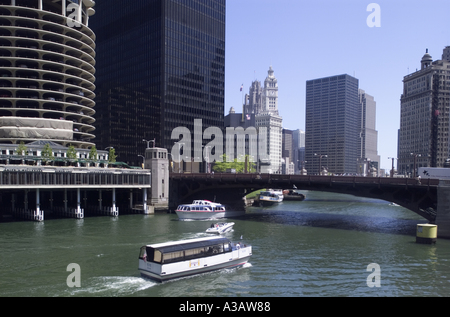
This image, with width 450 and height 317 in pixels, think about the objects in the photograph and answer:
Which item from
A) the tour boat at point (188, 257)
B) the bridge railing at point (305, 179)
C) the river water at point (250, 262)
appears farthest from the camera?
the bridge railing at point (305, 179)

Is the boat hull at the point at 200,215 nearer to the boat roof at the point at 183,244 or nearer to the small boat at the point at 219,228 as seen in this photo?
the small boat at the point at 219,228

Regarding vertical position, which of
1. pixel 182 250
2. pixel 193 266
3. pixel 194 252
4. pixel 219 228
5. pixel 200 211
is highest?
pixel 182 250

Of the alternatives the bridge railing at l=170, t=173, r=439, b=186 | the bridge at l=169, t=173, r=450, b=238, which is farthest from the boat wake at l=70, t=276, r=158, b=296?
the bridge railing at l=170, t=173, r=439, b=186

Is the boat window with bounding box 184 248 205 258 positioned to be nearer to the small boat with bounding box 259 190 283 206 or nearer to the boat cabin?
the boat cabin

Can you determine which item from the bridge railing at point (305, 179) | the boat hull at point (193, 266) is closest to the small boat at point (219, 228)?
the boat hull at point (193, 266)

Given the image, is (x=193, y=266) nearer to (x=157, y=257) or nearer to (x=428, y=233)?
(x=157, y=257)

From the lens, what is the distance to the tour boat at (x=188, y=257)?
129ft

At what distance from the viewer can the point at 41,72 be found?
110 m

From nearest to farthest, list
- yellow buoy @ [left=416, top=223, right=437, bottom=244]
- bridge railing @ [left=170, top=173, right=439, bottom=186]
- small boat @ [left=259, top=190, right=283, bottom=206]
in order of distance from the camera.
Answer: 1. yellow buoy @ [left=416, top=223, right=437, bottom=244]
2. bridge railing @ [left=170, top=173, right=439, bottom=186]
3. small boat @ [left=259, top=190, right=283, bottom=206]

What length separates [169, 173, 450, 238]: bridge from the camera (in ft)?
216

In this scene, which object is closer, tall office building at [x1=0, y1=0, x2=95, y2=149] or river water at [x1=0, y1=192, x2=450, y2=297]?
river water at [x1=0, y1=192, x2=450, y2=297]

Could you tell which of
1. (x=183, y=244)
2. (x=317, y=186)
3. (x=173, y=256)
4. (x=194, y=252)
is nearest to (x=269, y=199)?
(x=317, y=186)

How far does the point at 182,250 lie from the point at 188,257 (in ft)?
3.27
